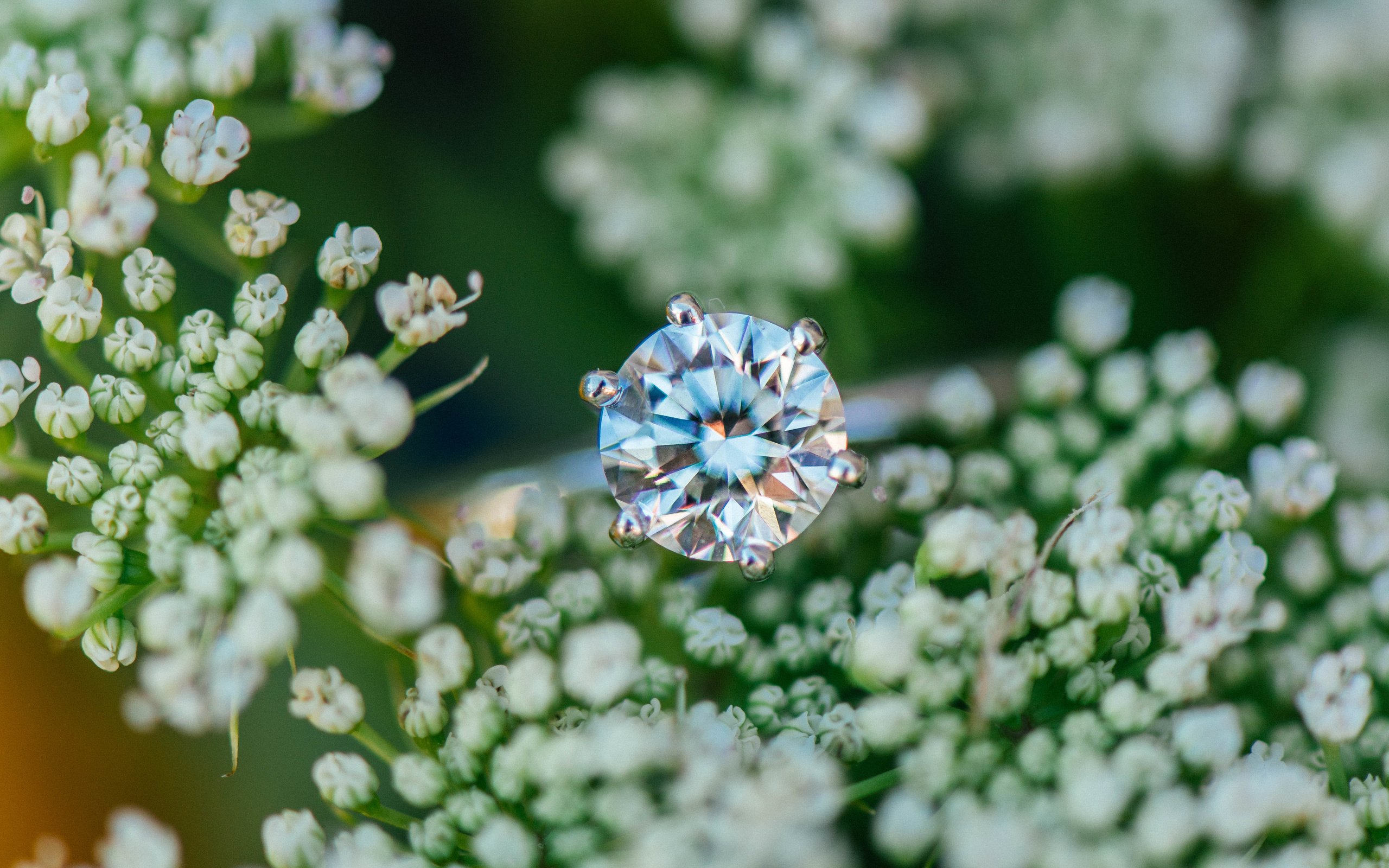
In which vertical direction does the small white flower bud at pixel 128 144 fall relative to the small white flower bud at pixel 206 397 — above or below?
above

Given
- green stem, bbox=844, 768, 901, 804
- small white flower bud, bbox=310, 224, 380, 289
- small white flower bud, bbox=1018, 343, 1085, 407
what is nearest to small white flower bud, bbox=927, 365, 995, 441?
small white flower bud, bbox=1018, 343, 1085, 407

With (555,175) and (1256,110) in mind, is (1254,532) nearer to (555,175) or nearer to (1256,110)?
(1256,110)

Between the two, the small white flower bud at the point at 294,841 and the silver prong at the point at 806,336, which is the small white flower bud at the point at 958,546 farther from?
the small white flower bud at the point at 294,841

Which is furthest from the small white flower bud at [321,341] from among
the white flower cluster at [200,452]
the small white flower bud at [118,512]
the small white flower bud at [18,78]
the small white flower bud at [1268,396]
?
the small white flower bud at [1268,396]

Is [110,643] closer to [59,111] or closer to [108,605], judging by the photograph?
[108,605]

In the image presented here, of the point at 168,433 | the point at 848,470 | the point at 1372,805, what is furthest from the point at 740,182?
the point at 1372,805

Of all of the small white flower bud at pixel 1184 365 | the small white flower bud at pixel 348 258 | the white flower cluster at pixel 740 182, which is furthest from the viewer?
the white flower cluster at pixel 740 182

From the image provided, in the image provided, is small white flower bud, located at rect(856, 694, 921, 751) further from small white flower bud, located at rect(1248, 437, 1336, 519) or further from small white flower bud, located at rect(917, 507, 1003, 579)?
small white flower bud, located at rect(1248, 437, 1336, 519)
